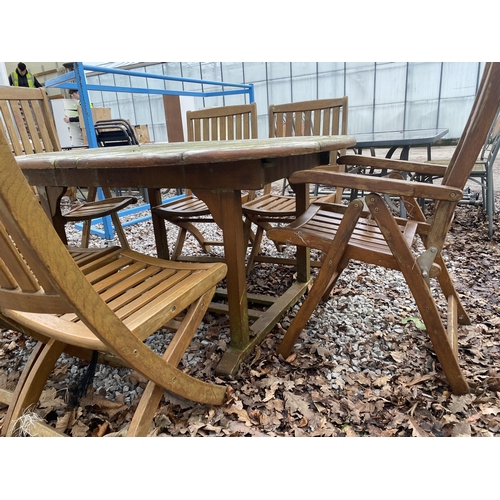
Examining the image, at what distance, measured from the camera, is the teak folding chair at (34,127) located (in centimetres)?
243

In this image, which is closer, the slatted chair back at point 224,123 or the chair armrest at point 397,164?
the chair armrest at point 397,164

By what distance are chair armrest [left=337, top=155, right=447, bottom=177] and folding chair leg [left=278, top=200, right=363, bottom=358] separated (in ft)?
2.02

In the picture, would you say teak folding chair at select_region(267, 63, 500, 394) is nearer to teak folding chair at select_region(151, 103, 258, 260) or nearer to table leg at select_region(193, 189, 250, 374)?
table leg at select_region(193, 189, 250, 374)

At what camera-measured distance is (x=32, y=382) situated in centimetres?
129

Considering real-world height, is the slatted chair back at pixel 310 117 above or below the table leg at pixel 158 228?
above

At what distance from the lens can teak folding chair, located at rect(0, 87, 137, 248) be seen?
2434 millimetres

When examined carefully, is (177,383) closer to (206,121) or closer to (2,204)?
(2,204)

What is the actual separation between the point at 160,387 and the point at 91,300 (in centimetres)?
46

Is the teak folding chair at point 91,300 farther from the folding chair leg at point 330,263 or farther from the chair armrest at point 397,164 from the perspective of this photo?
the chair armrest at point 397,164

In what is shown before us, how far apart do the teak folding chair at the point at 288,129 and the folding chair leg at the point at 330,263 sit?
0.81 m

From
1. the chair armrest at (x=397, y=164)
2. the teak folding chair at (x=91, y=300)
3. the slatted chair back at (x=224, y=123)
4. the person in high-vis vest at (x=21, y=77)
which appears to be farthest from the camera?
the person in high-vis vest at (x=21, y=77)

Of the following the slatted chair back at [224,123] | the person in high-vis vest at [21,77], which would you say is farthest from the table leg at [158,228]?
the person in high-vis vest at [21,77]

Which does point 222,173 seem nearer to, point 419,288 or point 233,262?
point 233,262

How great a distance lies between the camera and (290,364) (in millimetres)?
1622
